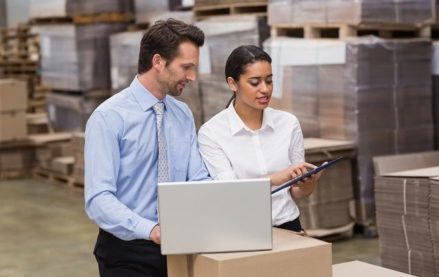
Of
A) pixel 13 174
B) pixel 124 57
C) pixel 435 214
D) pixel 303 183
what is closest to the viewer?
pixel 303 183

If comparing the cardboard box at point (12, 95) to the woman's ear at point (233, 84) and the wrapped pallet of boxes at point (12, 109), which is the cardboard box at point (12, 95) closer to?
the wrapped pallet of boxes at point (12, 109)

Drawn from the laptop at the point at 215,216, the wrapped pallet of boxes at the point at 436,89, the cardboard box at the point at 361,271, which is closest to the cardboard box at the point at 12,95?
the wrapped pallet of boxes at the point at 436,89

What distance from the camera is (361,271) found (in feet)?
13.4

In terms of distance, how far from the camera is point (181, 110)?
353 cm

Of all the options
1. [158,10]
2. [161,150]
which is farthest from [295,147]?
[158,10]

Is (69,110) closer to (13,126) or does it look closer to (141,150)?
(13,126)

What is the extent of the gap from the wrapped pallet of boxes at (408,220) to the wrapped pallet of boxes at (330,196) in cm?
124

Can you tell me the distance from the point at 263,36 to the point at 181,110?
176 inches

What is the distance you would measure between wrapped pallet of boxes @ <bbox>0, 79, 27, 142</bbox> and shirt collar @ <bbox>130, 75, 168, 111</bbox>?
24.5 feet

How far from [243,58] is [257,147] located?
1.38 ft

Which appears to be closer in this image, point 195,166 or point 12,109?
point 195,166

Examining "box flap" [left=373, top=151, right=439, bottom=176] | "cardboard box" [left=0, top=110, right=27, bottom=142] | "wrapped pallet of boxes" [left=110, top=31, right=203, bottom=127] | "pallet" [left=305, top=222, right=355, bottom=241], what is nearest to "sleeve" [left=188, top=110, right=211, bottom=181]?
"box flap" [left=373, top=151, right=439, bottom=176]

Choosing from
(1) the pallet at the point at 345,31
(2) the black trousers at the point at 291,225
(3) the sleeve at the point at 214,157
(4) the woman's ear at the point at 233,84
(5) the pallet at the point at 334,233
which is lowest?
(5) the pallet at the point at 334,233

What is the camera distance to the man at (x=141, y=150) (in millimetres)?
3184
